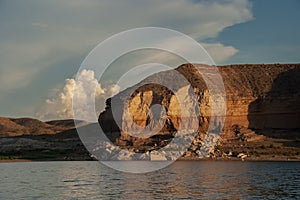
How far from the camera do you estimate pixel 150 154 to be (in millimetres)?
77562

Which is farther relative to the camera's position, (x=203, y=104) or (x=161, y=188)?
(x=203, y=104)

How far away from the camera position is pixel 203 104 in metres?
98.1

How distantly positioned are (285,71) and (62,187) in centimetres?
8383

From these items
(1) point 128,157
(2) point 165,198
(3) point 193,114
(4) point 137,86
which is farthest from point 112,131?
(2) point 165,198

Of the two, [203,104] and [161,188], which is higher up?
[203,104]

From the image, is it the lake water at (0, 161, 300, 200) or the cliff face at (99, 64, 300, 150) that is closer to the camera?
the lake water at (0, 161, 300, 200)

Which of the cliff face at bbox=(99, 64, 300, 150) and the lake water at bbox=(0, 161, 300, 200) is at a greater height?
the cliff face at bbox=(99, 64, 300, 150)

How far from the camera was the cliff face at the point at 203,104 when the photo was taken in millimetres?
97375

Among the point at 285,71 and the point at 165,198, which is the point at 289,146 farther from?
the point at 165,198

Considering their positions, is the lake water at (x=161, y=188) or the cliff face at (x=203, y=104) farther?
the cliff face at (x=203, y=104)

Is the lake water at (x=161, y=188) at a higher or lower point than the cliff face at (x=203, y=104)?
lower

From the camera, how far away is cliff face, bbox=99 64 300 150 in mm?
97375

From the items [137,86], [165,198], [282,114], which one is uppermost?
[137,86]

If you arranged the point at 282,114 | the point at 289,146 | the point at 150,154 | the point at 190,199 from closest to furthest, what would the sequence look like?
the point at 190,199 → the point at 150,154 → the point at 289,146 → the point at 282,114
